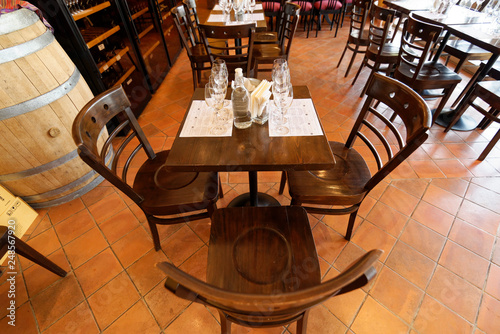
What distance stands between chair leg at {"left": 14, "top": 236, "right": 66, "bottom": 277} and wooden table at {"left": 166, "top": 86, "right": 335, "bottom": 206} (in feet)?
3.12

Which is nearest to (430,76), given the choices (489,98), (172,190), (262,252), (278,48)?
(489,98)

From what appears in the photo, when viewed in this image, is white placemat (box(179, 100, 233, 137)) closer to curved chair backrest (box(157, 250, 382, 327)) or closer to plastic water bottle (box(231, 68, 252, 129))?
plastic water bottle (box(231, 68, 252, 129))

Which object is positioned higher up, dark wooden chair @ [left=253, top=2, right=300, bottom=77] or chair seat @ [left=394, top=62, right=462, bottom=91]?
dark wooden chair @ [left=253, top=2, right=300, bottom=77]

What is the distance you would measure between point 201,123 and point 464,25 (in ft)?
9.47

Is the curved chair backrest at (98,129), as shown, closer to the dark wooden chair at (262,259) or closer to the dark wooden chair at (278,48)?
the dark wooden chair at (262,259)

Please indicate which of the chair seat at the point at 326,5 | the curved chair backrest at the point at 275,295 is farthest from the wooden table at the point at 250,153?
the chair seat at the point at 326,5

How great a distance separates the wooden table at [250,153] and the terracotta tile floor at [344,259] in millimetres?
837


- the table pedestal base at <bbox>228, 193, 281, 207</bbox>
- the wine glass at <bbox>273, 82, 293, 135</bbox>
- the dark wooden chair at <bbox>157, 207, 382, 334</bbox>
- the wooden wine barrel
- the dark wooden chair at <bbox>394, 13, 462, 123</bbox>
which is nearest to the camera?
the dark wooden chair at <bbox>157, 207, 382, 334</bbox>

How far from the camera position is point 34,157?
1589 mm

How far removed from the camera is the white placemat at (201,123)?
3.93 feet

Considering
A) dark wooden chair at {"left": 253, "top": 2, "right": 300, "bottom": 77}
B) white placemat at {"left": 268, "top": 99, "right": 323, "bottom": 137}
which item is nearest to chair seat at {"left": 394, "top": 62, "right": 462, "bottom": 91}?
dark wooden chair at {"left": 253, "top": 2, "right": 300, "bottom": 77}

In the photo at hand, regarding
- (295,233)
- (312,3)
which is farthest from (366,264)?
(312,3)

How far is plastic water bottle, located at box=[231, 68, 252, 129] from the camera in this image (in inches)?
44.6

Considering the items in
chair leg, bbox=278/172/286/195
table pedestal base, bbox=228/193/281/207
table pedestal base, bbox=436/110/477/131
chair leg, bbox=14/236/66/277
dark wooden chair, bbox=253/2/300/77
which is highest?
dark wooden chair, bbox=253/2/300/77
